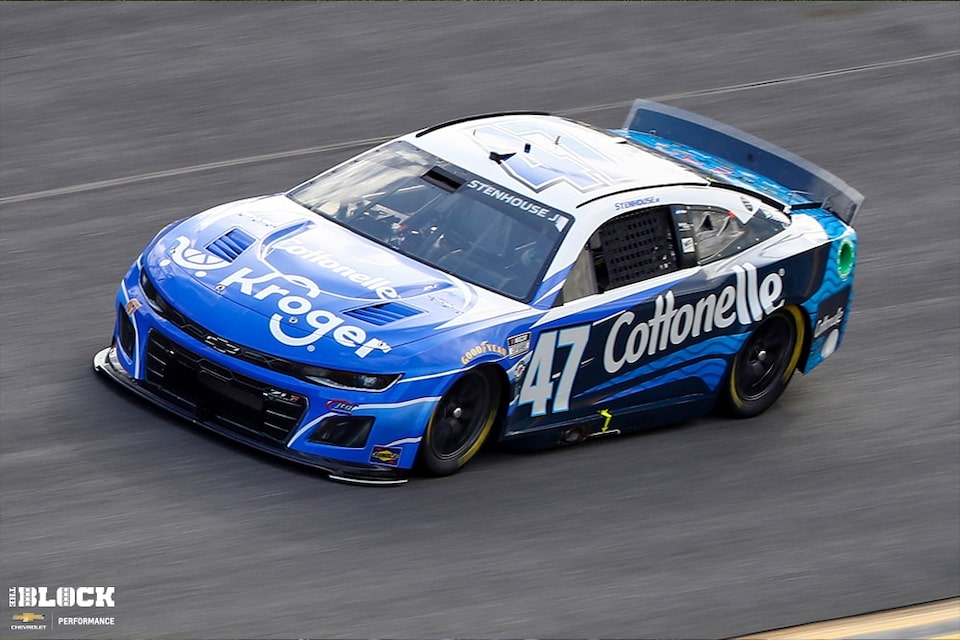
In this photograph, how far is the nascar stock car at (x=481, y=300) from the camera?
716 cm

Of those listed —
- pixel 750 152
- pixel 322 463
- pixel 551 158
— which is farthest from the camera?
pixel 750 152

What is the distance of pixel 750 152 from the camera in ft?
32.2

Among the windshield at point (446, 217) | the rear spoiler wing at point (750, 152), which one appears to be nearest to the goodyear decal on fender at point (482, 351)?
the windshield at point (446, 217)

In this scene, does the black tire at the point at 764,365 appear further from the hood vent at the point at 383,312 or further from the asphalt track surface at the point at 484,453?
the hood vent at the point at 383,312

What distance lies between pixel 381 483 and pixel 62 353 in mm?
2263

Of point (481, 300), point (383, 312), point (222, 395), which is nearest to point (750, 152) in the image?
point (481, 300)

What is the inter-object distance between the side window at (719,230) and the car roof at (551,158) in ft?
0.64

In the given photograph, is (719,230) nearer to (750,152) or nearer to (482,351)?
(750,152)

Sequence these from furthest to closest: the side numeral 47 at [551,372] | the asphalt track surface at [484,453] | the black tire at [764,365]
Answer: the black tire at [764,365]
the side numeral 47 at [551,372]
the asphalt track surface at [484,453]

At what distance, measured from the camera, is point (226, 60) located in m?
13.2

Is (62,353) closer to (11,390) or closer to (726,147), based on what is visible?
(11,390)

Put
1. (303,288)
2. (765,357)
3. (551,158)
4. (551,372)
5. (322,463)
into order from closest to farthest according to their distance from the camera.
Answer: (322,463) → (303,288) → (551,372) → (551,158) → (765,357)

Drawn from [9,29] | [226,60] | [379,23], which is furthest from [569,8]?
[9,29]

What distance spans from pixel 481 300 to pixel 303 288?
83 centimetres
